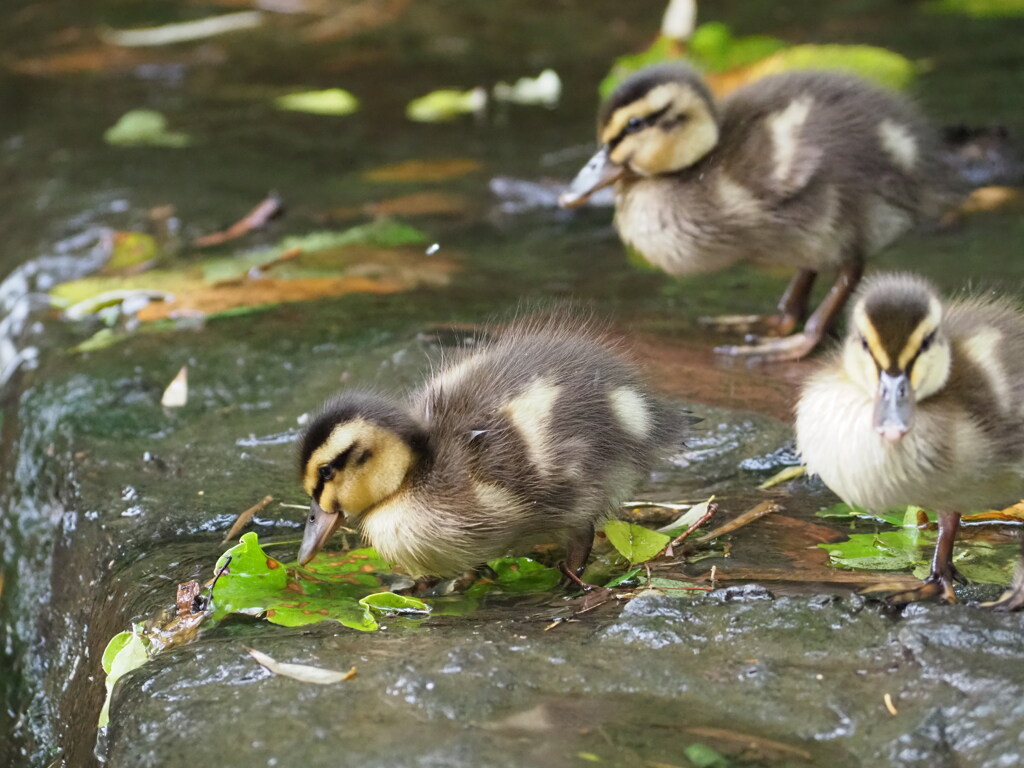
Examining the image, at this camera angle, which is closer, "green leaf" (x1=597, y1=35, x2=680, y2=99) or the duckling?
the duckling

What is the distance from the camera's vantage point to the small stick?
3.05m

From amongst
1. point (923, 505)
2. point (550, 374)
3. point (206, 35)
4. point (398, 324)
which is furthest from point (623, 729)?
point (206, 35)

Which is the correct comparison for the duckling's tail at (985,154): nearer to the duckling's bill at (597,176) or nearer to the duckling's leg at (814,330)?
the duckling's leg at (814,330)

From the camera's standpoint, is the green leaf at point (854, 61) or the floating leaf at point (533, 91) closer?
the green leaf at point (854, 61)

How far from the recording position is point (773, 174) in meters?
4.04

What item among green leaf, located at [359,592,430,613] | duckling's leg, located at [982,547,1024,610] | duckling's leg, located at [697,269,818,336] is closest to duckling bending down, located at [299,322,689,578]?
green leaf, located at [359,592,430,613]

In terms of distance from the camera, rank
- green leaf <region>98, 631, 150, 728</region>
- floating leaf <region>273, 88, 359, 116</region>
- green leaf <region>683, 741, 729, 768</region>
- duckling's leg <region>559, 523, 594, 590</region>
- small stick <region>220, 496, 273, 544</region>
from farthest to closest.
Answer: floating leaf <region>273, 88, 359, 116</region> → small stick <region>220, 496, 273, 544</region> → duckling's leg <region>559, 523, 594, 590</region> → green leaf <region>98, 631, 150, 728</region> → green leaf <region>683, 741, 729, 768</region>

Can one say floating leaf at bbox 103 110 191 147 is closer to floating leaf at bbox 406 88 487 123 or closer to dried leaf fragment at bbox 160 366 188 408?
floating leaf at bbox 406 88 487 123

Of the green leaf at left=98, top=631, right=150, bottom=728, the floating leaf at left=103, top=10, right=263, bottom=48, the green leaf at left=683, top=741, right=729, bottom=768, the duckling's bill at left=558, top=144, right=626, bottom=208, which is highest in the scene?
the duckling's bill at left=558, top=144, right=626, bottom=208

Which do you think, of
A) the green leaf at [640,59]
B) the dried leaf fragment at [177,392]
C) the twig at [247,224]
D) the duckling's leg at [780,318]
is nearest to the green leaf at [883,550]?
the duckling's leg at [780,318]

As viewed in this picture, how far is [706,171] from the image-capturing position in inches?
167

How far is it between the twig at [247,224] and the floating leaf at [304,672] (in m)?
3.03

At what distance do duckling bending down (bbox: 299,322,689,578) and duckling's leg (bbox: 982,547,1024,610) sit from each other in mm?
830

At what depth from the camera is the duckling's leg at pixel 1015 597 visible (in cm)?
239
